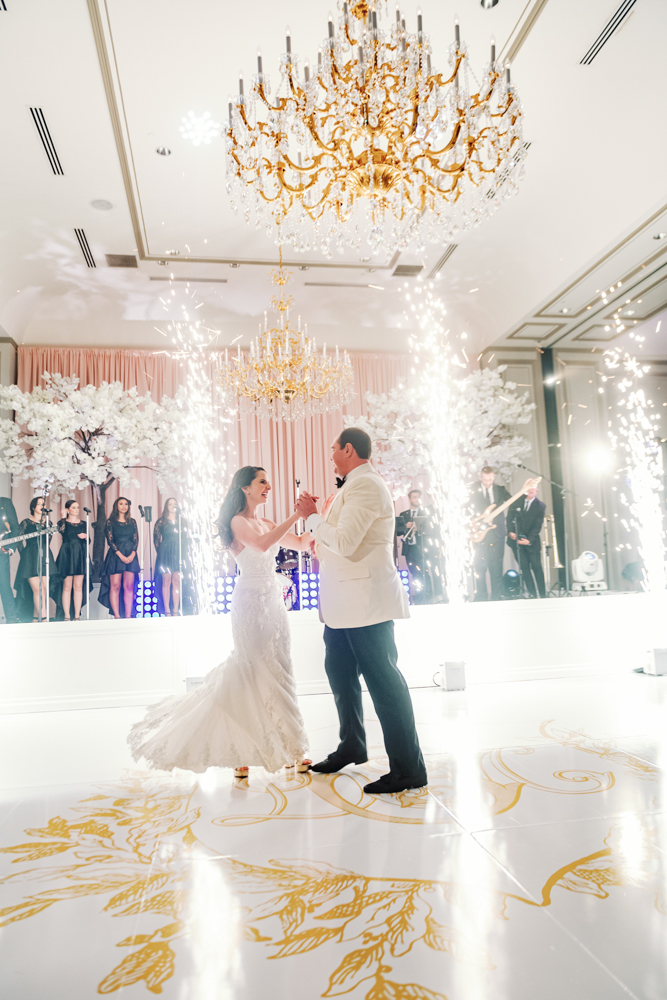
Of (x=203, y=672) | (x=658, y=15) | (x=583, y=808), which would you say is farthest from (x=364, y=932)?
(x=658, y=15)

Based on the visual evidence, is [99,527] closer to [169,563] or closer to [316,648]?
[169,563]

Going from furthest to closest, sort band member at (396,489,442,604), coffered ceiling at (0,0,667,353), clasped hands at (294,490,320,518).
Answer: band member at (396,489,442,604), coffered ceiling at (0,0,667,353), clasped hands at (294,490,320,518)

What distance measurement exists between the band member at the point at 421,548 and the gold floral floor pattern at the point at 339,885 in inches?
173

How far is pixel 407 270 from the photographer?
7.27m

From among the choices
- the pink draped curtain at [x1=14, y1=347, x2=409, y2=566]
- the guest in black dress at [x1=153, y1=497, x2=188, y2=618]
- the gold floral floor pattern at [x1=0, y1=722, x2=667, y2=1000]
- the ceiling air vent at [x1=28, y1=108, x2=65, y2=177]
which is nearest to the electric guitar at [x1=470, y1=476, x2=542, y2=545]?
the pink draped curtain at [x1=14, y1=347, x2=409, y2=566]

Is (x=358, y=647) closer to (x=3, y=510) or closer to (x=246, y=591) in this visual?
(x=246, y=591)

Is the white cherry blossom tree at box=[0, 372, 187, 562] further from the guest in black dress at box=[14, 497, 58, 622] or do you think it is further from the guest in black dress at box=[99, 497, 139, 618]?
the guest in black dress at box=[14, 497, 58, 622]

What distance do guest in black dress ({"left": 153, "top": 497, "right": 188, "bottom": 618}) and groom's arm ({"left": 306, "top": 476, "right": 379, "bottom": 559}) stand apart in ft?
16.2

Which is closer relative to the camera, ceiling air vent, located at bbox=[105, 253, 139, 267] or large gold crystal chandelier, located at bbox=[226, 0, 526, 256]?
large gold crystal chandelier, located at bbox=[226, 0, 526, 256]

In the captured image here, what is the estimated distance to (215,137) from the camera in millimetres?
4883

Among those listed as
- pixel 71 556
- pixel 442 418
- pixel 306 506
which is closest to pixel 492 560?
pixel 442 418

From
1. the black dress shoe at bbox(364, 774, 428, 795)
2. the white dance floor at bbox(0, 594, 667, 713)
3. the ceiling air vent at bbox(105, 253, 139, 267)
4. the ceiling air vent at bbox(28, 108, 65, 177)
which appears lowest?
the black dress shoe at bbox(364, 774, 428, 795)

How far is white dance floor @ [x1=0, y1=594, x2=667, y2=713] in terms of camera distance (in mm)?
4871

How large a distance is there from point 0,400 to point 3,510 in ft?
4.33
